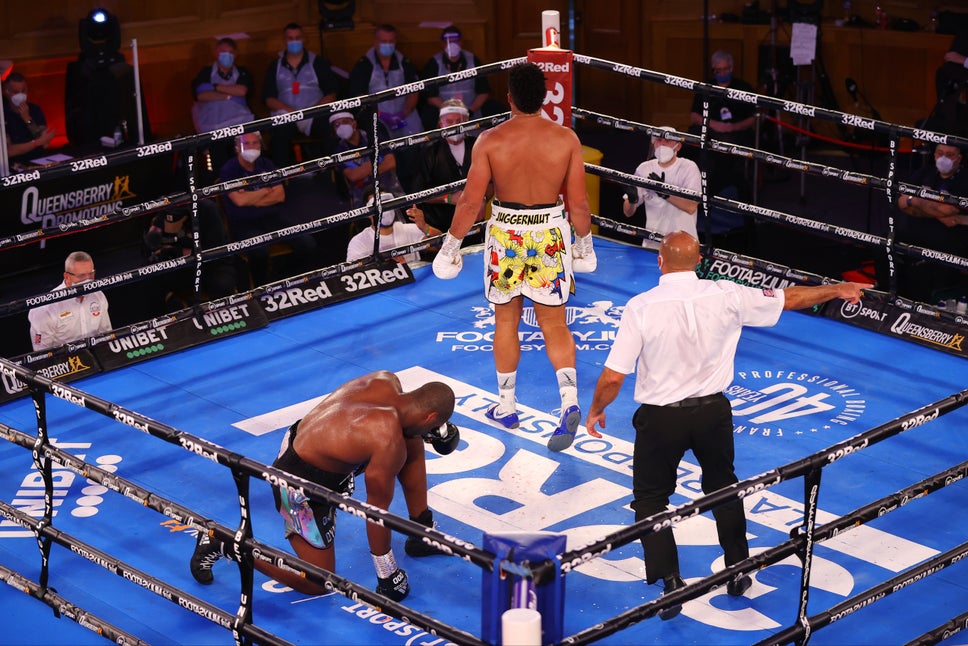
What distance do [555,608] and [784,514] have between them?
91.6 inches

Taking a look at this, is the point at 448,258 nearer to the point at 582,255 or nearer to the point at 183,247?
the point at 582,255

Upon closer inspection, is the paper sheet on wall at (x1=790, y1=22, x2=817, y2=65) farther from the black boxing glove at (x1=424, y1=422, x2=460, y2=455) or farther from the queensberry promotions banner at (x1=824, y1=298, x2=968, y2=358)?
the black boxing glove at (x1=424, y1=422, x2=460, y2=455)

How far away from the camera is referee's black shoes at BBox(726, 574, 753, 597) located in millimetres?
5164

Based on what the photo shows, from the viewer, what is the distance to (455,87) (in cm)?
1281

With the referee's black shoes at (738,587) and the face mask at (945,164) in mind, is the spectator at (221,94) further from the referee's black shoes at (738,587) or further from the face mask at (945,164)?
the referee's black shoes at (738,587)

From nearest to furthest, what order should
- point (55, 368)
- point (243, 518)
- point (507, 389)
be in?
point (243, 518)
point (507, 389)
point (55, 368)

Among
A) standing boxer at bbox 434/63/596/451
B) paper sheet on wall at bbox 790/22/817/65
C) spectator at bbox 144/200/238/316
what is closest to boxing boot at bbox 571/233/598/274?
standing boxer at bbox 434/63/596/451

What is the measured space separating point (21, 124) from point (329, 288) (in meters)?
4.44

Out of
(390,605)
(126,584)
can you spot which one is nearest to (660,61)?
(126,584)

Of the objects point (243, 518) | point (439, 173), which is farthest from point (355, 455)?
point (439, 173)

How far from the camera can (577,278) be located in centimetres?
862

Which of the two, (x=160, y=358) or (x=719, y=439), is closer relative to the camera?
(x=719, y=439)

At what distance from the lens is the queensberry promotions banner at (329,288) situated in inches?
314

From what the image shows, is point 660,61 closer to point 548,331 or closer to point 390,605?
point 548,331
